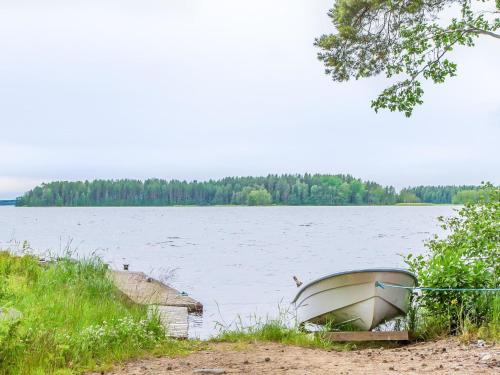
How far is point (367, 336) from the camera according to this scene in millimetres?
9227

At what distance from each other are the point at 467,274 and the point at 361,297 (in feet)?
5.40

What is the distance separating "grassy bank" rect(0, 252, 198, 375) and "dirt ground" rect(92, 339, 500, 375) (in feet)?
1.58

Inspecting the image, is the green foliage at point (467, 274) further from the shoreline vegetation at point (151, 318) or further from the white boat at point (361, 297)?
the white boat at point (361, 297)

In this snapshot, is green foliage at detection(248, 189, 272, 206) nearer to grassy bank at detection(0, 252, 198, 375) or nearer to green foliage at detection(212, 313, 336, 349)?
grassy bank at detection(0, 252, 198, 375)

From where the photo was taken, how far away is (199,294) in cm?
2369

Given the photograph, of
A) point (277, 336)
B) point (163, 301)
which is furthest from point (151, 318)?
point (163, 301)

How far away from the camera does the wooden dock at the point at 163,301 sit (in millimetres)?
10083

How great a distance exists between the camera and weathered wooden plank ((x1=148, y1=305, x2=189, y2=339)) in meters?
9.35

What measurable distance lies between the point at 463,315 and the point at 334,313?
6.66 ft

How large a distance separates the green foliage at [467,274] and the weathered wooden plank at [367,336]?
2.01 ft

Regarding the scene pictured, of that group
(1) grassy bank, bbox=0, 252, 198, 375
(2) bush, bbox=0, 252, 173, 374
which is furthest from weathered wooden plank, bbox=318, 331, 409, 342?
A: (2) bush, bbox=0, 252, 173, 374

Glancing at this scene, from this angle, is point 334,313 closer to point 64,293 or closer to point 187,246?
point 64,293

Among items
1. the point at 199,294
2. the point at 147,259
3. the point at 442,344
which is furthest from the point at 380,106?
the point at 147,259

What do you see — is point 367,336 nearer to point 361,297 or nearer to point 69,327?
point 361,297
